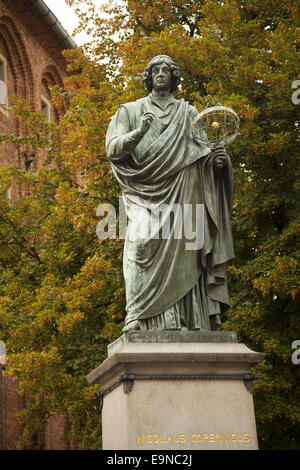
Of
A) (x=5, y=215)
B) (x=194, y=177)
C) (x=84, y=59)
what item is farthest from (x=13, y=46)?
(x=194, y=177)

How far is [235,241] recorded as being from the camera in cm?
1398

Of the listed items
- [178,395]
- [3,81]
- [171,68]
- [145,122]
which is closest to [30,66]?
[3,81]

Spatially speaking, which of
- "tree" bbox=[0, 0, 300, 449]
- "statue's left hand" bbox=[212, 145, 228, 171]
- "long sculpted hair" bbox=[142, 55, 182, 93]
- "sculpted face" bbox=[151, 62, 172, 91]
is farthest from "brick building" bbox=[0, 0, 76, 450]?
"statue's left hand" bbox=[212, 145, 228, 171]

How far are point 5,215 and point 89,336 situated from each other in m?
3.59

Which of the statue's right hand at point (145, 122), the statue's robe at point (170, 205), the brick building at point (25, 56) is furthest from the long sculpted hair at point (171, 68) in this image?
the brick building at point (25, 56)

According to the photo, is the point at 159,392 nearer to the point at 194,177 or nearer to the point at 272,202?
the point at 194,177

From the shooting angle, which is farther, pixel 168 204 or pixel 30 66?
pixel 30 66

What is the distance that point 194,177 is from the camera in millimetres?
7504

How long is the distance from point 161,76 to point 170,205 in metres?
1.25

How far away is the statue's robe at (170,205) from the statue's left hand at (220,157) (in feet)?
0.20

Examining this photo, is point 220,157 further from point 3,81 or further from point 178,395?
point 3,81

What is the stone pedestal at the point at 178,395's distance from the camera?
247 inches

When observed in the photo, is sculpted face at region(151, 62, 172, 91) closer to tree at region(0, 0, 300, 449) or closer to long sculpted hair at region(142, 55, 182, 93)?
long sculpted hair at region(142, 55, 182, 93)

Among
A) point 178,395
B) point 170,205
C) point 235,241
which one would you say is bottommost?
point 178,395
